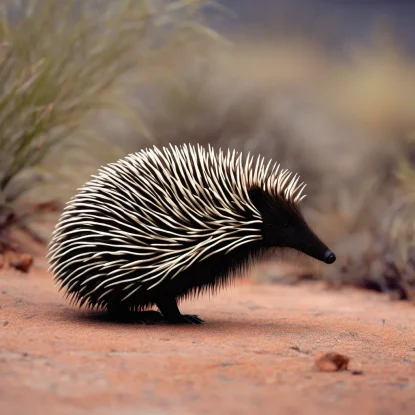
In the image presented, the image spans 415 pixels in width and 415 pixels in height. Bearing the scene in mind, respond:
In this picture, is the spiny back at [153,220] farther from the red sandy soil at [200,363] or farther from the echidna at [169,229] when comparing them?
the red sandy soil at [200,363]

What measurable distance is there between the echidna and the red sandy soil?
300 millimetres

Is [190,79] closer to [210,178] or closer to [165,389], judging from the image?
[210,178]

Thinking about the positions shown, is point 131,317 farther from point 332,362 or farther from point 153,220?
point 332,362

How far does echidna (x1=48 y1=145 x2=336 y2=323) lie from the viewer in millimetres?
5152

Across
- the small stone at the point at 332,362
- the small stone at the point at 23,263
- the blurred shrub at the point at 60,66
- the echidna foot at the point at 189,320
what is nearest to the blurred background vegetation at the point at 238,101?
the blurred shrub at the point at 60,66

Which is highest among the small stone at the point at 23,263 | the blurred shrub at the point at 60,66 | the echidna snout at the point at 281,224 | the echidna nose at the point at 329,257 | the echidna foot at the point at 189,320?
the blurred shrub at the point at 60,66

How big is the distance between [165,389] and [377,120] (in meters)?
12.2

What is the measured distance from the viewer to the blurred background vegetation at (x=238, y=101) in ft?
27.7

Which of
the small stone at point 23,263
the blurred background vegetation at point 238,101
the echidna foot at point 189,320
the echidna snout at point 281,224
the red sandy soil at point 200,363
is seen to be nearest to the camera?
the red sandy soil at point 200,363

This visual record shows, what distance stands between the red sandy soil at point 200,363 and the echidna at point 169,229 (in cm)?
30

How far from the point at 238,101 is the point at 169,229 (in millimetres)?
6976

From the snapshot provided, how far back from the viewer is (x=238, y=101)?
39.2 feet

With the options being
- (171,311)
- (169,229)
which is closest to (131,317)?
(171,311)

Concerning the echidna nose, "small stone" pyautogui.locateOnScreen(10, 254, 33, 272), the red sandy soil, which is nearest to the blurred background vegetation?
"small stone" pyautogui.locateOnScreen(10, 254, 33, 272)
